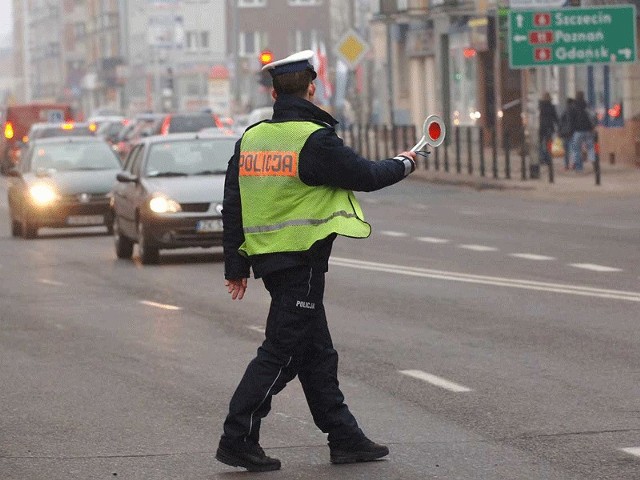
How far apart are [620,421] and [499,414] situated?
616 mm

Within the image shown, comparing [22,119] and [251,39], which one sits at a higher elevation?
[251,39]

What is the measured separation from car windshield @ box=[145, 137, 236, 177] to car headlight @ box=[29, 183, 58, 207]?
4859 mm

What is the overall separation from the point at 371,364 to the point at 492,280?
20.2 ft

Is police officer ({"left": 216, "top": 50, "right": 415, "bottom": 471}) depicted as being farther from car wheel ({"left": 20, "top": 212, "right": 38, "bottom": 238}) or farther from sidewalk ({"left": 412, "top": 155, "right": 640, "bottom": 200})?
sidewalk ({"left": 412, "top": 155, "right": 640, "bottom": 200})

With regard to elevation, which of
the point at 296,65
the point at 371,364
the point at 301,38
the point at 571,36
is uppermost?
the point at 301,38

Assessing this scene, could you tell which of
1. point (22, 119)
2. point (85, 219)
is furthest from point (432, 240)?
point (22, 119)

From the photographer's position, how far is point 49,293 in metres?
18.0

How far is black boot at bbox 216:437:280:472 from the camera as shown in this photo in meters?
8.18

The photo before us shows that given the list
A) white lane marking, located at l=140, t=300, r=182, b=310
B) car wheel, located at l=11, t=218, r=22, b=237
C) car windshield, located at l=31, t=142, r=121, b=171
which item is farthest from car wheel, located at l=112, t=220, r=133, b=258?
car wheel, located at l=11, t=218, r=22, b=237

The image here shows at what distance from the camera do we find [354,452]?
834 centimetres

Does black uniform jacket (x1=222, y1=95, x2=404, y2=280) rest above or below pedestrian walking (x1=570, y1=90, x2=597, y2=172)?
above

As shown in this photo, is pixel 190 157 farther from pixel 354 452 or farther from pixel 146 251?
pixel 354 452

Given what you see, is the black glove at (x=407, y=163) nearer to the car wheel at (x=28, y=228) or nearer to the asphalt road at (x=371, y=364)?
the asphalt road at (x=371, y=364)

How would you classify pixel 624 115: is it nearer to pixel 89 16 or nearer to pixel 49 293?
pixel 49 293
